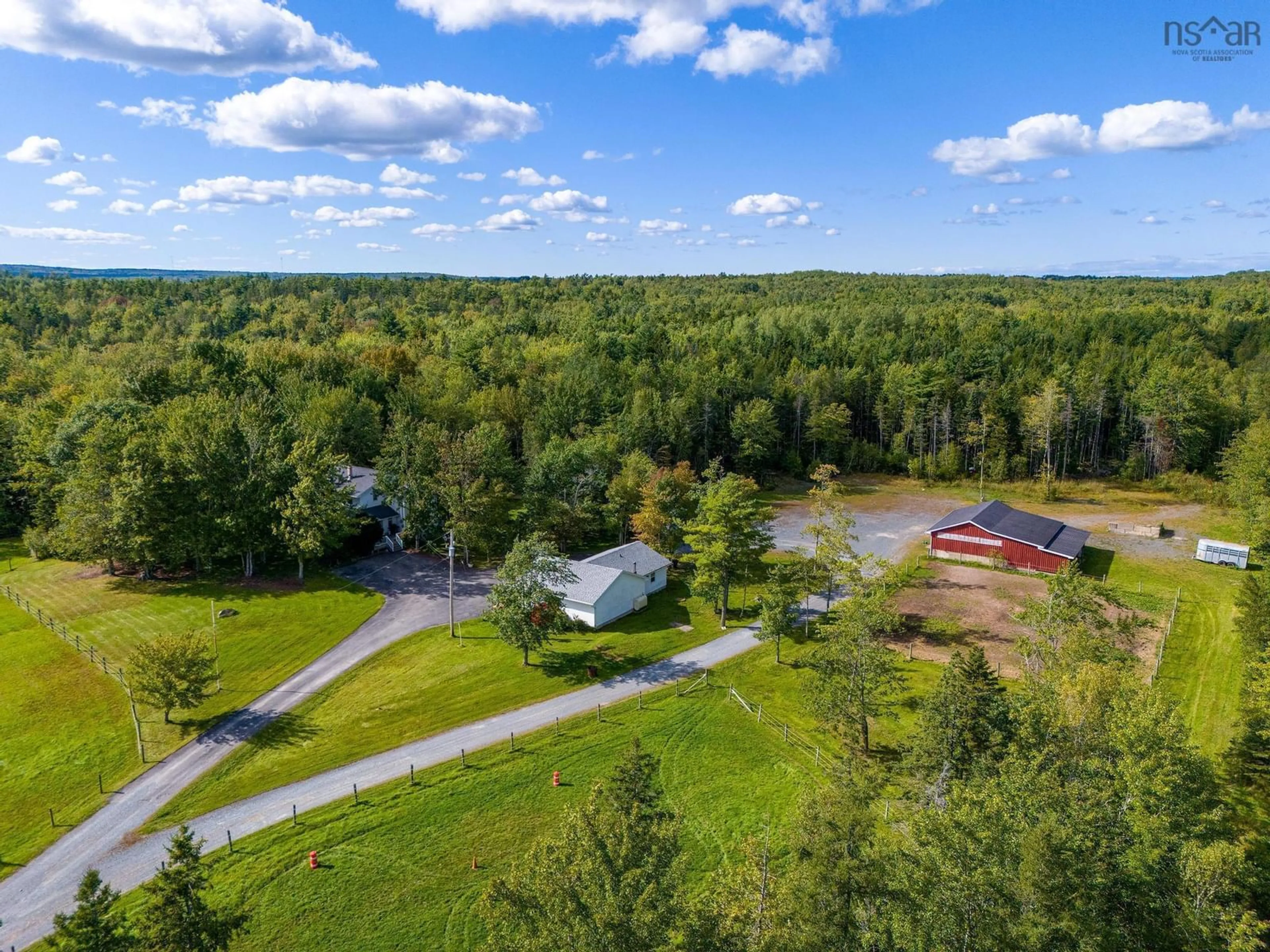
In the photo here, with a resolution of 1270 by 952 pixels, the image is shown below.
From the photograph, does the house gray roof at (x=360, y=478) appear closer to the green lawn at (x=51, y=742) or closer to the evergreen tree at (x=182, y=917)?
the green lawn at (x=51, y=742)

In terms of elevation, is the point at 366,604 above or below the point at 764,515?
below

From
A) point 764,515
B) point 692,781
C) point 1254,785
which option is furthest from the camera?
point 764,515

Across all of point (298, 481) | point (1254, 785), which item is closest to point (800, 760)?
point (1254, 785)

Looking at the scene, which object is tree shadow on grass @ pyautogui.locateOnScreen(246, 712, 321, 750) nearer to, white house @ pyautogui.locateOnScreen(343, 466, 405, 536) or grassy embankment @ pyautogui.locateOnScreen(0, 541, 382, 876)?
grassy embankment @ pyautogui.locateOnScreen(0, 541, 382, 876)

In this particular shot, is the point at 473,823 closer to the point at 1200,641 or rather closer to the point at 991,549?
the point at 1200,641

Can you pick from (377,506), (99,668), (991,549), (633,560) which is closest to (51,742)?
(99,668)

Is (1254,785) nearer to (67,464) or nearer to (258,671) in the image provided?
(258,671)

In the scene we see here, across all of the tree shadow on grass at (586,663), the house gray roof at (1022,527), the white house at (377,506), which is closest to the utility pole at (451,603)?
the tree shadow on grass at (586,663)
